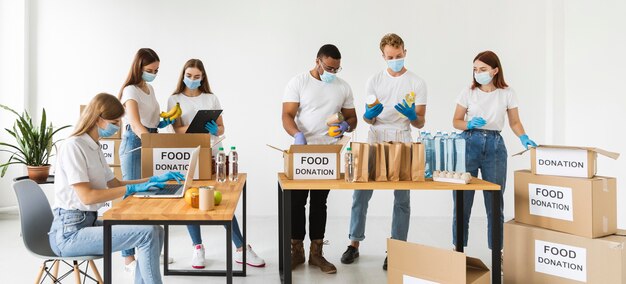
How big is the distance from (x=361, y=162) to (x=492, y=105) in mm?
1263

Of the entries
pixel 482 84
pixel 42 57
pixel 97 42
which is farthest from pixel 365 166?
pixel 42 57

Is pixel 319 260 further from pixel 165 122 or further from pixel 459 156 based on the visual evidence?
pixel 165 122

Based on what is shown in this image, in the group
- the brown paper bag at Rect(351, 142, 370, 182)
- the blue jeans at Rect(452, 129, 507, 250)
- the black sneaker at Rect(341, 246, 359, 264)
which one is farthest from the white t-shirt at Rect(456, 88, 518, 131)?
the black sneaker at Rect(341, 246, 359, 264)

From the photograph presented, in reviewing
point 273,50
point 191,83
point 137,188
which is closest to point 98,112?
point 137,188

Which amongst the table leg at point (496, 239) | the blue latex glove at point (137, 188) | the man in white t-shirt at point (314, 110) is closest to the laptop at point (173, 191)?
the blue latex glove at point (137, 188)

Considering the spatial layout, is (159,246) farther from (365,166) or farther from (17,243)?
(17,243)

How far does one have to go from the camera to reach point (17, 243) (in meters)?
4.43

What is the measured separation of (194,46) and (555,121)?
12.7ft

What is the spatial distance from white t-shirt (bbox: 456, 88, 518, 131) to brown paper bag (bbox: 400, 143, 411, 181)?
909mm

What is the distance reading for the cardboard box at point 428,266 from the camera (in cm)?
238

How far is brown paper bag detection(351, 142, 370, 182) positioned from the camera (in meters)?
2.82

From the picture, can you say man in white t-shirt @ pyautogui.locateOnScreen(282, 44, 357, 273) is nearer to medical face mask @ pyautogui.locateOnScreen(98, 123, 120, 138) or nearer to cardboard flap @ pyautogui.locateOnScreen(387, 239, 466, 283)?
cardboard flap @ pyautogui.locateOnScreen(387, 239, 466, 283)

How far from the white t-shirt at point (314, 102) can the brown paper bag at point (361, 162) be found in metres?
0.67

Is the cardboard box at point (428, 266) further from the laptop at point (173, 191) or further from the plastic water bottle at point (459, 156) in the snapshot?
the laptop at point (173, 191)
